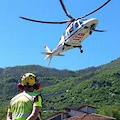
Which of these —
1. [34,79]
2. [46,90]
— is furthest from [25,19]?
[46,90]

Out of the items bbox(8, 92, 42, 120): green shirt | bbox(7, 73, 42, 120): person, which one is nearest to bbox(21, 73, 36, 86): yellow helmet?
bbox(7, 73, 42, 120): person

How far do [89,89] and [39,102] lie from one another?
498 ft

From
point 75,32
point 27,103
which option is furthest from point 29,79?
point 75,32

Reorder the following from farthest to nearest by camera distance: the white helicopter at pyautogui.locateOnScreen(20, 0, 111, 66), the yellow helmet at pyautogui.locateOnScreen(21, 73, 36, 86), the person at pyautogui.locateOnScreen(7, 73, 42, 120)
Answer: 1. the white helicopter at pyautogui.locateOnScreen(20, 0, 111, 66)
2. the yellow helmet at pyautogui.locateOnScreen(21, 73, 36, 86)
3. the person at pyautogui.locateOnScreen(7, 73, 42, 120)

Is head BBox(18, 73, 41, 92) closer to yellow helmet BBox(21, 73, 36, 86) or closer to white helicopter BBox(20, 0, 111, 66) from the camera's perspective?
yellow helmet BBox(21, 73, 36, 86)

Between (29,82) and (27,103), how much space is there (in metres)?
0.30

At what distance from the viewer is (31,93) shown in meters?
5.26

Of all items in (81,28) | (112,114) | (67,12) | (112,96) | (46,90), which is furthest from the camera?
(46,90)

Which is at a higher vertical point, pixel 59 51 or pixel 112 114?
pixel 59 51

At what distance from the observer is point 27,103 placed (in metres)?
5.12

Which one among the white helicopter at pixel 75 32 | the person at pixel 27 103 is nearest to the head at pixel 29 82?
the person at pixel 27 103

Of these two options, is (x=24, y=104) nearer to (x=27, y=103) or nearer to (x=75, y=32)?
(x=27, y=103)

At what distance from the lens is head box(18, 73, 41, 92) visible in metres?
5.25

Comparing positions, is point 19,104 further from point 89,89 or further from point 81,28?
point 89,89
